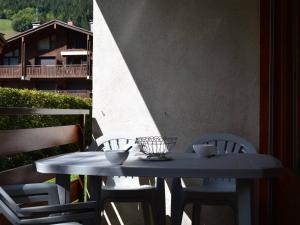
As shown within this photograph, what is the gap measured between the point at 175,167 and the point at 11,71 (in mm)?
22867

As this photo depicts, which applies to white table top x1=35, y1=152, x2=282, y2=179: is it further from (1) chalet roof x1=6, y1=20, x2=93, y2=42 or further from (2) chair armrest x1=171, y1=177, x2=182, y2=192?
(1) chalet roof x1=6, y1=20, x2=93, y2=42

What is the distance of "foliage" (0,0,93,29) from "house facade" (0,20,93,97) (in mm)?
408

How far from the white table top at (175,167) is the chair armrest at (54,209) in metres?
0.16

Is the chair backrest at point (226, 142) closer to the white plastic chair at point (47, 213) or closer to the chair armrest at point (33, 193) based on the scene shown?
the chair armrest at point (33, 193)

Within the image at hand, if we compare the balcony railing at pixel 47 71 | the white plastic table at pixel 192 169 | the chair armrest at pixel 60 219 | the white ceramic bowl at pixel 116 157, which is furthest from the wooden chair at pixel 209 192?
the balcony railing at pixel 47 71

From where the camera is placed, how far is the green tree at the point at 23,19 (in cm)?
2183

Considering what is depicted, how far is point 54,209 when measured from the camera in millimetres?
1683

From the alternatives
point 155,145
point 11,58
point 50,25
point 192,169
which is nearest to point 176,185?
point 155,145

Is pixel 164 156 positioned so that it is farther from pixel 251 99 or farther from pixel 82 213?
pixel 251 99

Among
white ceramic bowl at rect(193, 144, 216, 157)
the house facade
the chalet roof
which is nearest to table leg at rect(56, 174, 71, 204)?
white ceramic bowl at rect(193, 144, 216, 157)

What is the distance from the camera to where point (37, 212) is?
5.47 feet

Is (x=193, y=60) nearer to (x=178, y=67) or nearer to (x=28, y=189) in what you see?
(x=178, y=67)

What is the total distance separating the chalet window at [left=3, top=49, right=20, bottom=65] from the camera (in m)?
24.0

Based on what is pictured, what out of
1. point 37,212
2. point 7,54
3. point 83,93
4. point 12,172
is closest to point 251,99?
point 12,172
